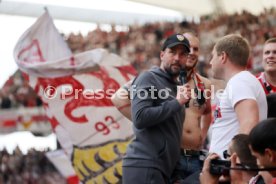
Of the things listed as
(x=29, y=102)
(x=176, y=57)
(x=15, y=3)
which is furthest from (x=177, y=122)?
(x=15, y=3)

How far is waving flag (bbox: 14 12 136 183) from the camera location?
34.6ft

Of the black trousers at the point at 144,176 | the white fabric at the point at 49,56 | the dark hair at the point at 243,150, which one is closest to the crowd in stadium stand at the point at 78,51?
the white fabric at the point at 49,56

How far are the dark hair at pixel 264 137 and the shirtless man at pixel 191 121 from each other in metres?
1.99

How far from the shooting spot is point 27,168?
16.4 m

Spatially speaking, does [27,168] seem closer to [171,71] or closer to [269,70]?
[269,70]

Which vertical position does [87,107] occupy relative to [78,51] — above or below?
below

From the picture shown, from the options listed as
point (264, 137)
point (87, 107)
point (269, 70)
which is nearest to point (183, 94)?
point (269, 70)

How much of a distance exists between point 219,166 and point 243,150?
0.15m

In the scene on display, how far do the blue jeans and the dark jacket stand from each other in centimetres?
46

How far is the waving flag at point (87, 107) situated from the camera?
10.6 meters

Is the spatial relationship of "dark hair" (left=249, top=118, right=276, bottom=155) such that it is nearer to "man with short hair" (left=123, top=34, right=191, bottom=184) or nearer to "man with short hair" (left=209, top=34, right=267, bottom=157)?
"man with short hair" (left=209, top=34, right=267, bottom=157)

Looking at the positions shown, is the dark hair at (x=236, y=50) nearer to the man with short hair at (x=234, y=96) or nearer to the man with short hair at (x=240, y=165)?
the man with short hair at (x=234, y=96)

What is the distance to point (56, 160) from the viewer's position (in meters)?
11.7

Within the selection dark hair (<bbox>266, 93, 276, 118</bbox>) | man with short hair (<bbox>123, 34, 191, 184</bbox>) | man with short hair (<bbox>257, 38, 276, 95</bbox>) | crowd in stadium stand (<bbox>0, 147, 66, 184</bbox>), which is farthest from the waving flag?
crowd in stadium stand (<bbox>0, 147, 66, 184</bbox>)
